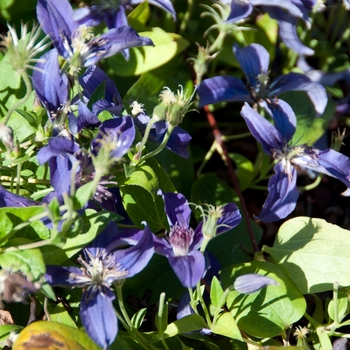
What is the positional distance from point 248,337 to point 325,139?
66 centimetres

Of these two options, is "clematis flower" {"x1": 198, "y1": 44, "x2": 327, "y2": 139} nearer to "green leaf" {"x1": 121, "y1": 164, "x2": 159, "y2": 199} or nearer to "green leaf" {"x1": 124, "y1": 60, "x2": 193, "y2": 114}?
"green leaf" {"x1": 124, "y1": 60, "x2": 193, "y2": 114}

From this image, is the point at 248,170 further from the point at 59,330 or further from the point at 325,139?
the point at 59,330

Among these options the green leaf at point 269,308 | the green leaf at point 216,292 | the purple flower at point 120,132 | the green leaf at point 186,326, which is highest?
the purple flower at point 120,132

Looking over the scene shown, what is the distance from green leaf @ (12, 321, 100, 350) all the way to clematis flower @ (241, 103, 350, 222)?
0.40 metres

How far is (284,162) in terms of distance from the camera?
1.12 metres

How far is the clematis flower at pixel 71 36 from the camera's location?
3.19 feet

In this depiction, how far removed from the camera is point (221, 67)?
1.59 meters

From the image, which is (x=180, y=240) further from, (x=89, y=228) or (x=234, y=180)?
(x=234, y=180)

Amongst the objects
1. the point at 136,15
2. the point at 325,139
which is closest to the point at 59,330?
the point at 136,15

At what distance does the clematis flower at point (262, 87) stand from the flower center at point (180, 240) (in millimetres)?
340

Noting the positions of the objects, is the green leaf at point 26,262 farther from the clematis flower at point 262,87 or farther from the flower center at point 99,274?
the clematis flower at point 262,87

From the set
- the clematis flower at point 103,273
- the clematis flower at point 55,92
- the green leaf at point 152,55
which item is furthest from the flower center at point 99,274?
the green leaf at point 152,55

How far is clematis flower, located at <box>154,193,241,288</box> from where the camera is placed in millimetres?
859

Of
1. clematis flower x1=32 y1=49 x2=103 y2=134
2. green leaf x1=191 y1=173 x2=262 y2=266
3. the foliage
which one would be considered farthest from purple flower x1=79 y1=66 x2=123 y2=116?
green leaf x1=191 y1=173 x2=262 y2=266
